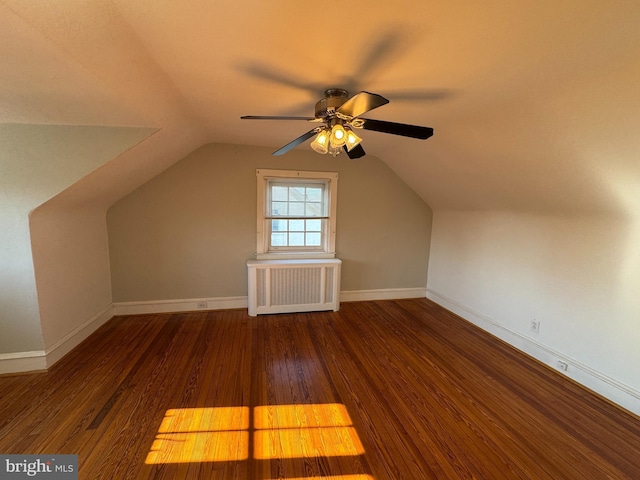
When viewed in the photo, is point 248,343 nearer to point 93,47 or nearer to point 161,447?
point 161,447

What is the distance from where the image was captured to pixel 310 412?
1.86 metres

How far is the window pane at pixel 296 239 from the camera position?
3.75m

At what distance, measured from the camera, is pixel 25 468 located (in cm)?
141

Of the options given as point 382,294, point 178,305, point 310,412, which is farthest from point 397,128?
point 178,305

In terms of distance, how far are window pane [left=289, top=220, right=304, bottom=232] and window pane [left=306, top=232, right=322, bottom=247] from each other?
0.14 metres

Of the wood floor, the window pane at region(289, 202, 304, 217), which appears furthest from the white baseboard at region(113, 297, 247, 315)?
the window pane at region(289, 202, 304, 217)

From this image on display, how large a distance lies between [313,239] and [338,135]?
2.30 m

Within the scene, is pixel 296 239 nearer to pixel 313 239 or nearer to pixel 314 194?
pixel 313 239

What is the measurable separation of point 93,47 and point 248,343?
2.51 m

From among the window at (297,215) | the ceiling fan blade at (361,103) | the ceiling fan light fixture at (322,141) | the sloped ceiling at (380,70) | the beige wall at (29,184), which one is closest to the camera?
the sloped ceiling at (380,70)

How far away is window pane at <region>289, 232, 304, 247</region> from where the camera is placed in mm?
3748

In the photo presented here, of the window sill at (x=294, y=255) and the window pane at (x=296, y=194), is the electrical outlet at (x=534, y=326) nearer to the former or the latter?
the window sill at (x=294, y=255)

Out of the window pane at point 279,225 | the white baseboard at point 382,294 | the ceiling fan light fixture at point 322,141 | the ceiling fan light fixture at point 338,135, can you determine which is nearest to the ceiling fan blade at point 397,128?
the ceiling fan light fixture at point 338,135

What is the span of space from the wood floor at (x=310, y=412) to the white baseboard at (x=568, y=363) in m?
0.09
